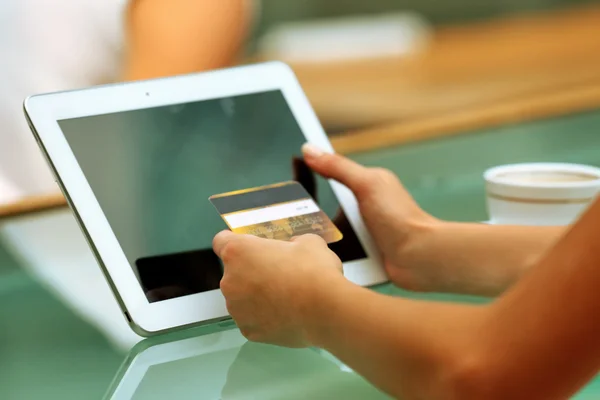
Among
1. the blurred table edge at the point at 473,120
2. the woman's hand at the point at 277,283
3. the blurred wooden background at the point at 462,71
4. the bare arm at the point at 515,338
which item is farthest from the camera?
the blurred wooden background at the point at 462,71

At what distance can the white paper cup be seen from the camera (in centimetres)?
66

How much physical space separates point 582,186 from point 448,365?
1.08 feet

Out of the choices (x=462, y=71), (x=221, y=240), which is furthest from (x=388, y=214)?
(x=462, y=71)

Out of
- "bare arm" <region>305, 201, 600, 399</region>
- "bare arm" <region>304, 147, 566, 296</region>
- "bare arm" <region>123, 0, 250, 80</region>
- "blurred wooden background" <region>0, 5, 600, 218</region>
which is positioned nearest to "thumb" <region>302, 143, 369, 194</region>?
"bare arm" <region>304, 147, 566, 296</region>

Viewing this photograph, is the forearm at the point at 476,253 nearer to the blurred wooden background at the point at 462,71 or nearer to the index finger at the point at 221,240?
the index finger at the point at 221,240

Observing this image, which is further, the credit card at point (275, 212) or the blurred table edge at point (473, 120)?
the blurred table edge at point (473, 120)

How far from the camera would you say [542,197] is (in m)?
0.66

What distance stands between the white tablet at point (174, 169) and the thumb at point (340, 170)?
0.5 inches

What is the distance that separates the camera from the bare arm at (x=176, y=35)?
1073 mm

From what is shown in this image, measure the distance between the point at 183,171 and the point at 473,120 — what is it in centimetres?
51

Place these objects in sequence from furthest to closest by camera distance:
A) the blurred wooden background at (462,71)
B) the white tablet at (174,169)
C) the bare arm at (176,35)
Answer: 1. the blurred wooden background at (462,71)
2. the bare arm at (176,35)
3. the white tablet at (174,169)

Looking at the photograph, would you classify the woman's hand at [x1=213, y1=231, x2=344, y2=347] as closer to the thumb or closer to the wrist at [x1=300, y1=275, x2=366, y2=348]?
the wrist at [x1=300, y1=275, x2=366, y2=348]

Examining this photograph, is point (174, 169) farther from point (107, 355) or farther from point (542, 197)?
point (542, 197)

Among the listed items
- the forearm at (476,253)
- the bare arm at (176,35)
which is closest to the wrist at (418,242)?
the forearm at (476,253)
